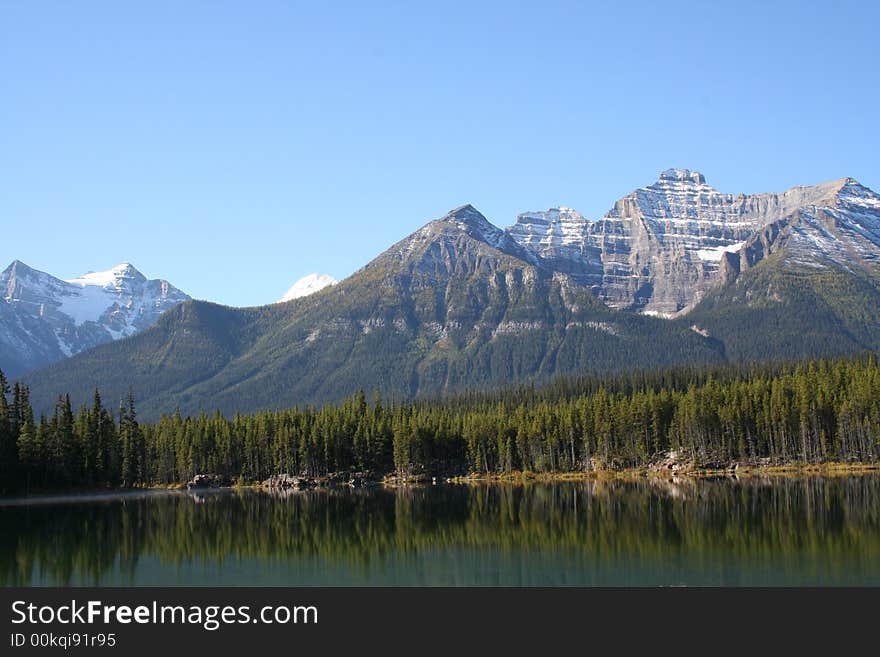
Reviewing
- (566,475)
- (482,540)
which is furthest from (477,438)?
(482,540)

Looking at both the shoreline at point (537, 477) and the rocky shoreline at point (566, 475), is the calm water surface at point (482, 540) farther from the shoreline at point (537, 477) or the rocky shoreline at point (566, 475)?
the rocky shoreline at point (566, 475)

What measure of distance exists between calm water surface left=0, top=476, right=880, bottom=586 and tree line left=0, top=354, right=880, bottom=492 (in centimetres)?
2766

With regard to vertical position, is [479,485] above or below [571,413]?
below

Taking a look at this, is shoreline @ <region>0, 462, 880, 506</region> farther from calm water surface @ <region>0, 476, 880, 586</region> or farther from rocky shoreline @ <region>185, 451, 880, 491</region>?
calm water surface @ <region>0, 476, 880, 586</region>

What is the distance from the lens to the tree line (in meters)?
155

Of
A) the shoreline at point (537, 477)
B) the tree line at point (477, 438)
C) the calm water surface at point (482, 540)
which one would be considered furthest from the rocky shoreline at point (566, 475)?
the calm water surface at point (482, 540)

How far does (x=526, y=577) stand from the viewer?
5975cm

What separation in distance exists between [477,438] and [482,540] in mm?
109825

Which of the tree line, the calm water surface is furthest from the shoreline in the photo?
the calm water surface

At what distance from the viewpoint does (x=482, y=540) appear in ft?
261
